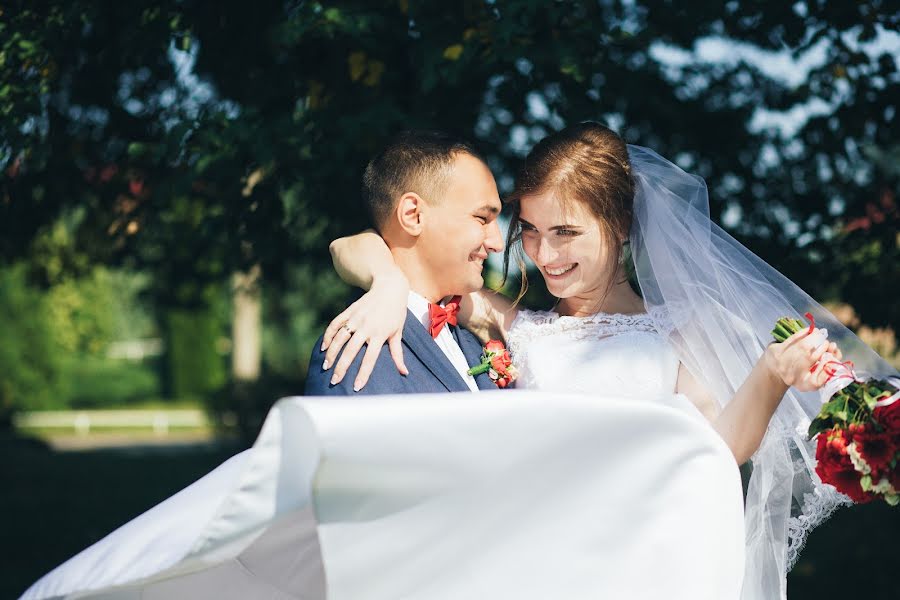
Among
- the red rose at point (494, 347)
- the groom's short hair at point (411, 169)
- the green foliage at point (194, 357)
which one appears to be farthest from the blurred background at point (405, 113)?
the green foliage at point (194, 357)

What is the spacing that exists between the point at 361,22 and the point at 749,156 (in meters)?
2.60

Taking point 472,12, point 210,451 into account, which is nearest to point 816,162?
point 472,12

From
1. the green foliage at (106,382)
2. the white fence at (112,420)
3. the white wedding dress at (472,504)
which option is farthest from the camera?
the green foliage at (106,382)

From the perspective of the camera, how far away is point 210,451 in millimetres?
14438

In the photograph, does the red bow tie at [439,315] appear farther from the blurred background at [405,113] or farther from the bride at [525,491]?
the blurred background at [405,113]

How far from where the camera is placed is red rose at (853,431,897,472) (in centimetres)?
211

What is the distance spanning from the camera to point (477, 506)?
2162mm

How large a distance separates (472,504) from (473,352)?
1.00 m

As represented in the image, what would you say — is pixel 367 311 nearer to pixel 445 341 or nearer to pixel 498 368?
pixel 445 341

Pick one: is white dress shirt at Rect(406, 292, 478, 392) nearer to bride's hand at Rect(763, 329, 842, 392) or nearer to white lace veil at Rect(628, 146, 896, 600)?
white lace veil at Rect(628, 146, 896, 600)

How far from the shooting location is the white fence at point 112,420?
61.9 feet

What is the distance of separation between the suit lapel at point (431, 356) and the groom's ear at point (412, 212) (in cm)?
32

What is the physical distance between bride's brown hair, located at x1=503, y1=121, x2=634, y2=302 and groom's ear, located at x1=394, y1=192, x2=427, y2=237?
31 cm

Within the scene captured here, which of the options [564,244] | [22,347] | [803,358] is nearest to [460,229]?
[564,244]
